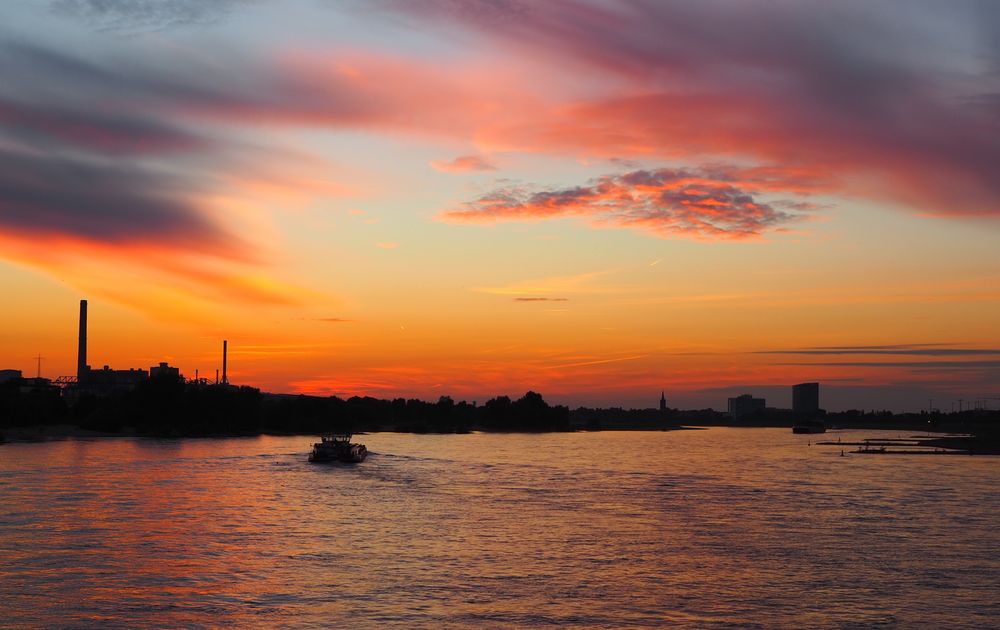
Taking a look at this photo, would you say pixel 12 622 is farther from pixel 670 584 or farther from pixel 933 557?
pixel 933 557

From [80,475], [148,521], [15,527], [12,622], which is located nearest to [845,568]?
[12,622]

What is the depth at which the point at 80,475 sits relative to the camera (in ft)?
418

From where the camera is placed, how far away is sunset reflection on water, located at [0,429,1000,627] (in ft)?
159

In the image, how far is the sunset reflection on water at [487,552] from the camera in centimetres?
4853

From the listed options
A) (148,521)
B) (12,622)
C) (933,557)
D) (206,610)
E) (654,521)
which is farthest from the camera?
(654,521)

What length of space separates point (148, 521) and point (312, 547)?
20.2 m

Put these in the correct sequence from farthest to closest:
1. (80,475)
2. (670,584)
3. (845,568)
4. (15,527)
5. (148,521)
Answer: (80,475)
(148,521)
(15,527)
(845,568)
(670,584)

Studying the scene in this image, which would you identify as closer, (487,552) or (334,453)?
(487,552)

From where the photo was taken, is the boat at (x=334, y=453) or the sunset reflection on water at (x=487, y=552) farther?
the boat at (x=334, y=453)

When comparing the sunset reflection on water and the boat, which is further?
the boat

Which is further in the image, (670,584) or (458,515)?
(458,515)

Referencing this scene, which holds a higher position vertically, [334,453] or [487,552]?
[487,552]

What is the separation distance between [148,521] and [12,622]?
122 ft

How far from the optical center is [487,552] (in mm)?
67000
